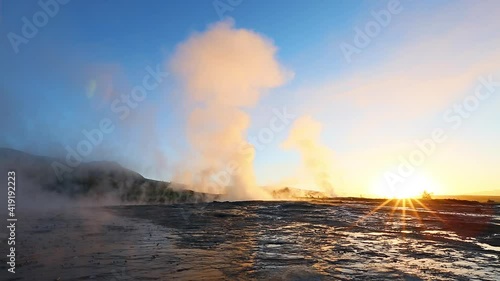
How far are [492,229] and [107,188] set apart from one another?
5110cm

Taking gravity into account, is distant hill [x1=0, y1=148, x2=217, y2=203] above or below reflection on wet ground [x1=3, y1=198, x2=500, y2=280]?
above

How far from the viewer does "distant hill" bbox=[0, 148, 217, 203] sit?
47447 mm

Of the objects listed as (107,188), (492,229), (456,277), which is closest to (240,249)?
(456,277)

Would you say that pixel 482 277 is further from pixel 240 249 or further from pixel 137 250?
pixel 137 250

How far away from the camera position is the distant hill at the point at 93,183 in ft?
156

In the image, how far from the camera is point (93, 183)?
2067 inches

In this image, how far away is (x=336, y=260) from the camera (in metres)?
12.1

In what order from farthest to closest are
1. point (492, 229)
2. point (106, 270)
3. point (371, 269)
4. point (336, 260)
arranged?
point (492, 229) → point (336, 260) → point (371, 269) → point (106, 270)

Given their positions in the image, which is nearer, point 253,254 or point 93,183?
point 253,254

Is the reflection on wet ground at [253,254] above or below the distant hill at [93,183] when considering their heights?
below

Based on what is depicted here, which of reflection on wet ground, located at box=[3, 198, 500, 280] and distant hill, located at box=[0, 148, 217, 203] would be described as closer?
reflection on wet ground, located at box=[3, 198, 500, 280]

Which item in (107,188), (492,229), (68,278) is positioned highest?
(107,188)

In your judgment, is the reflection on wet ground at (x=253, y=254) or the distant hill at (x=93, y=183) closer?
the reflection on wet ground at (x=253, y=254)

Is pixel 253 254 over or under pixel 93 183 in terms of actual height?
under
